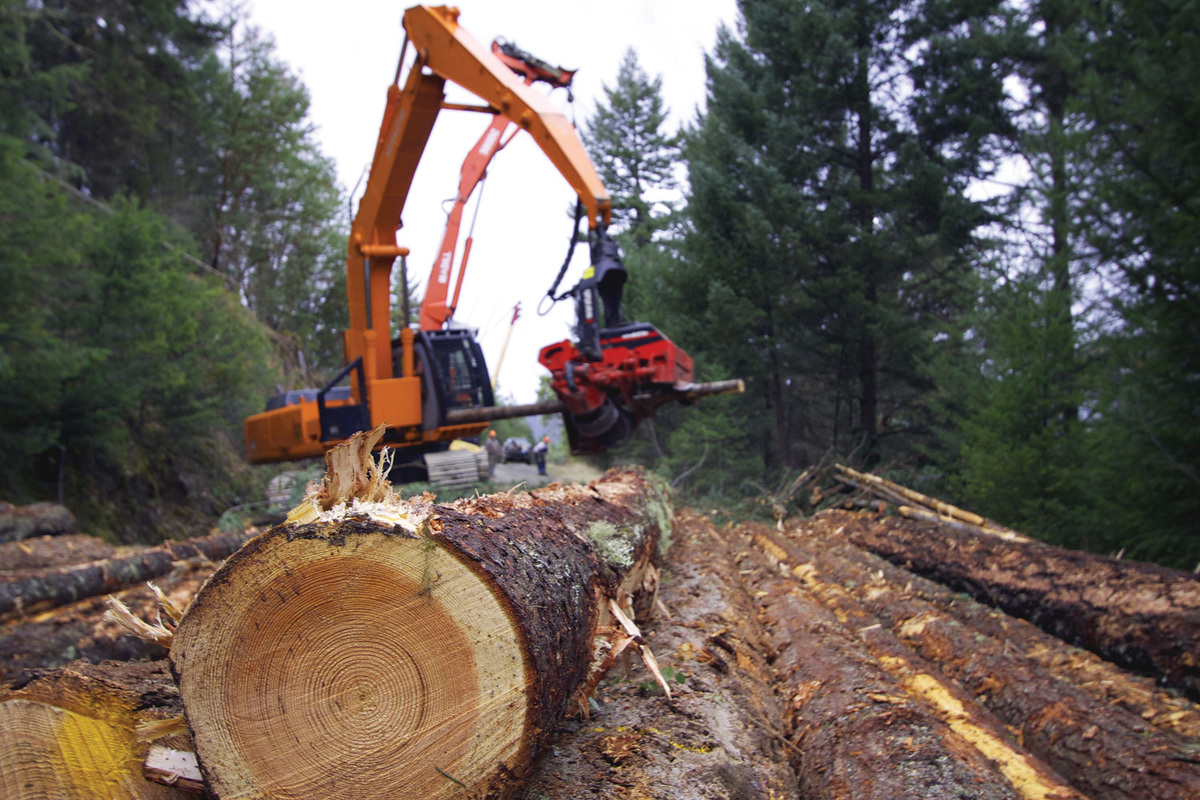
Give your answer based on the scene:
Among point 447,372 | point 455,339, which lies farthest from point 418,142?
point 447,372

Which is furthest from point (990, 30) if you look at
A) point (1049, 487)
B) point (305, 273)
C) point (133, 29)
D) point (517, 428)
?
point (517, 428)

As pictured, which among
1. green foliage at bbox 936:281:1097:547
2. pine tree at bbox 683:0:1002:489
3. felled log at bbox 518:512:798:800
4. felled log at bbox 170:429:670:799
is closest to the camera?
felled log at bbox 170:429:670:799

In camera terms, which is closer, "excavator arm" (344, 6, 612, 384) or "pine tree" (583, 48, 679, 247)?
"excavator arm" (344, 6, 612, 384)

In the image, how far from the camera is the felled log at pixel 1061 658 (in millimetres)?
3309

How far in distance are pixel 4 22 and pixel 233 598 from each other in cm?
1611

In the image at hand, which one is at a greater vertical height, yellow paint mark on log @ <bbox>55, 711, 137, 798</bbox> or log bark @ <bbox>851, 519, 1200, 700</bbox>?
yellow paint mark on log @ <bbox>55, 711, 137, 798</bbox>

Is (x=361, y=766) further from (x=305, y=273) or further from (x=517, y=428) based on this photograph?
(x=517, y=428)

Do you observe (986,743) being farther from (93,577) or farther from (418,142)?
(418,142)

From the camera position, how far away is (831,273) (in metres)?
14.2

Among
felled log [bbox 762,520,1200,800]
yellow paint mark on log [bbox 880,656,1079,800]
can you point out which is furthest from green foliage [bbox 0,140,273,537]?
felled log [bbox 762,520,1200,800]

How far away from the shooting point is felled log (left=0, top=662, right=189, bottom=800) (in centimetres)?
182

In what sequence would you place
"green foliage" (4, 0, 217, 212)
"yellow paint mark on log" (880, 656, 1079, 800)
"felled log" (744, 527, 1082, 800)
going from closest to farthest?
"felled log" (744, 527, 1082, 800)
"yellow paint mark on log" (880, 656, 1079, 800)
"green foliage" (4, 0, 217, 212)

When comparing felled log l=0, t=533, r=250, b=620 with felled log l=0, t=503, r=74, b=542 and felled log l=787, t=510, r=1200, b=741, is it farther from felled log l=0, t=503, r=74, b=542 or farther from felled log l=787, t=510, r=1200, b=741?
felled log l=787, t=510, r=1200, b=741

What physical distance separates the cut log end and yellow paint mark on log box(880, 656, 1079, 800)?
213 cm
